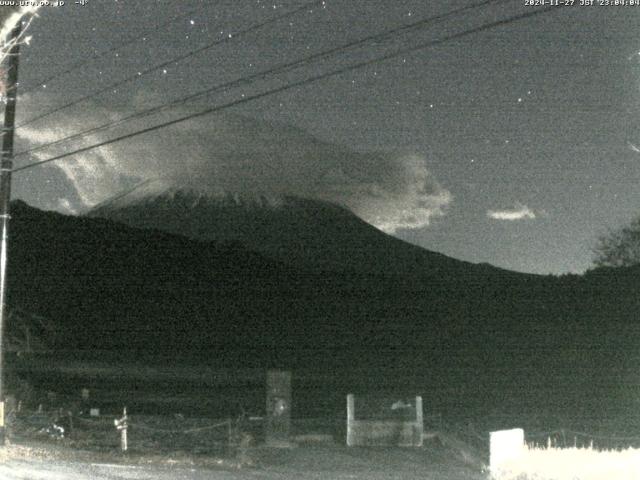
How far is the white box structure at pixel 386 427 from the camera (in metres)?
22.6

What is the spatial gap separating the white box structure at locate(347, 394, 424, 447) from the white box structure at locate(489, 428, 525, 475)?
6.31m

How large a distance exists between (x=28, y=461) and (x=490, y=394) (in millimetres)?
38131

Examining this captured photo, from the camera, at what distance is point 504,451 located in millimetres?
16078

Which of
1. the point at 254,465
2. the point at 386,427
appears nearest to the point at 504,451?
the point at 254,465

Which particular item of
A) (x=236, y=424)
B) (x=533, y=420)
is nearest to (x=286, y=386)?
(x=236, y=424)

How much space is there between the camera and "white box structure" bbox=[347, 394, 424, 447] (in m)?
22.6

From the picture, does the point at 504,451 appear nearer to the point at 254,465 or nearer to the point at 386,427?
the point at 254,465

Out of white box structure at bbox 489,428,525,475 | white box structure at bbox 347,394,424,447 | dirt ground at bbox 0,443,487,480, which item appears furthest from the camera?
white box structure at bbox 347,394,424,447

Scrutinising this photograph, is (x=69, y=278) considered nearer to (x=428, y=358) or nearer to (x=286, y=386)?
(x=428, y=358)

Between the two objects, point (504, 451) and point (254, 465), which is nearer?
point (504, 451)

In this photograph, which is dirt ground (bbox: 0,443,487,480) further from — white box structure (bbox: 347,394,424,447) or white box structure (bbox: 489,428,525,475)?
white box structure (bbox: 347,394,424,447)

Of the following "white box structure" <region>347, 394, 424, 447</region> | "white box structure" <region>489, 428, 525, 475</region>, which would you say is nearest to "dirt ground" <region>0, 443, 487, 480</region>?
"white box structure" <region>489, 428, 525, 475</region>

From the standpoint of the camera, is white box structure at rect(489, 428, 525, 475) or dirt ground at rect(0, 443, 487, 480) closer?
white box structure at rect(489, 428, 525, 475)

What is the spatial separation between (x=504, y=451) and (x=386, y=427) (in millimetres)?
6854
